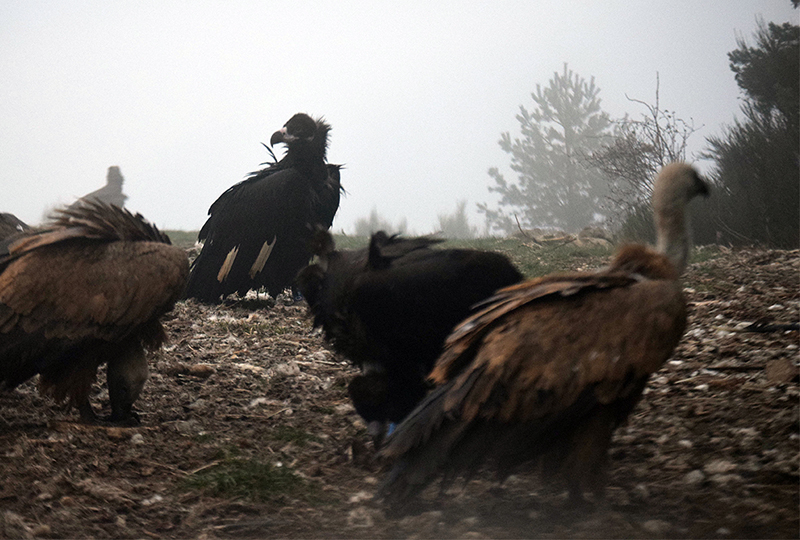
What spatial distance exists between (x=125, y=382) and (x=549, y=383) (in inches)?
103

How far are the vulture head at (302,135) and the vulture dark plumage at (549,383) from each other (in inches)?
225

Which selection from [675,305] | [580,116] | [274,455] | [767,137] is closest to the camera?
[675,305]

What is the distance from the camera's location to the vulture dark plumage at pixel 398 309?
3.23 meters

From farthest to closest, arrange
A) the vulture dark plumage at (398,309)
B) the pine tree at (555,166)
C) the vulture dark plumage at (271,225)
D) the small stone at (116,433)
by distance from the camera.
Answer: the pine tree at (555,166) → the vulture dark plumage at (271,225) → the small stone at (116,433) → the vulture dark plumage at (398,309)

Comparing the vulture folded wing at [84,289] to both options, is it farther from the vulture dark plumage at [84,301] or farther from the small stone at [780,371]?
the small stone at [780,371]

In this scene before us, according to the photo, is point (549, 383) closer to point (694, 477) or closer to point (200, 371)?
point (694, 477)

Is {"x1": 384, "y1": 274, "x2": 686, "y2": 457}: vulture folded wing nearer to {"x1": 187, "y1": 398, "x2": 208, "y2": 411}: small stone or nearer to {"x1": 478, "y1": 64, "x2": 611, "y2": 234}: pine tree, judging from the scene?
{"x1": 187, "y1": 398, "x2": 208, "y2": 411}: small stone

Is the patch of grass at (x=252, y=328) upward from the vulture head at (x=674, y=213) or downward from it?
downward

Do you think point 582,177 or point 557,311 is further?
point 582,177

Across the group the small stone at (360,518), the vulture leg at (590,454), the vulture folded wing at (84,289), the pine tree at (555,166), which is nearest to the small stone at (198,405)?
the vulture folded wing at (84,289)

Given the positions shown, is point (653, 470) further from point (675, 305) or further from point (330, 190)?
point (330, 190)

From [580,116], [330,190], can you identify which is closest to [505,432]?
[330,190]

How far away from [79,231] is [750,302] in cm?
499

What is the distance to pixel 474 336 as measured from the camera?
2.74 m
